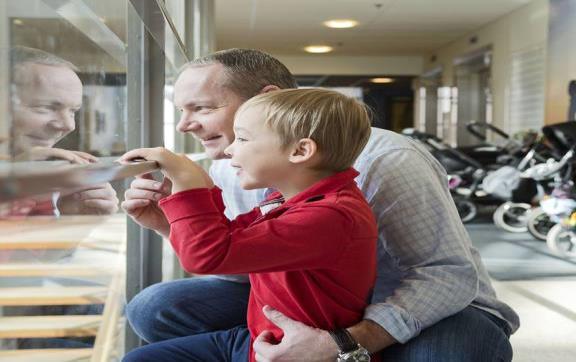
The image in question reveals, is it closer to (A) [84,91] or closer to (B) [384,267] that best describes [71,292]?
(A) [84,91]

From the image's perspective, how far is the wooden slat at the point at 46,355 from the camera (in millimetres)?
829

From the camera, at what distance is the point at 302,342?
36.3 inches

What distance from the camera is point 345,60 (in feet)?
38.9

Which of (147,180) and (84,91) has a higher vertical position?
(84,91)

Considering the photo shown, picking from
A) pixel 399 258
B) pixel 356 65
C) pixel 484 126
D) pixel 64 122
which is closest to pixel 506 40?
pixel 484 126

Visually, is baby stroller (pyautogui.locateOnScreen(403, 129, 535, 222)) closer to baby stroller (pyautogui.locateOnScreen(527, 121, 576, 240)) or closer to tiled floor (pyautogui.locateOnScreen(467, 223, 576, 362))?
tiled floor (pyautogui.locateOnScreen(467, 223, 576, 362))

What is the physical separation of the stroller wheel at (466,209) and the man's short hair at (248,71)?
533cm

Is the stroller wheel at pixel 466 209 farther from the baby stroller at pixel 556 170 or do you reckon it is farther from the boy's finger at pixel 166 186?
the boy's finger at pixel 166 186

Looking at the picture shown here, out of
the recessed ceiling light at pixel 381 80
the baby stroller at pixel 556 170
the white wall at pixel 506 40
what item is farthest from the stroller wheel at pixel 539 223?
the recessed ceiling light at pixel 381 80

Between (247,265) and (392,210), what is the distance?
290mm

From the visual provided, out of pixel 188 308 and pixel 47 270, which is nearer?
pixel 47 270

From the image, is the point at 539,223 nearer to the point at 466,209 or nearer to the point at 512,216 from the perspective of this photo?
the point at 512,216

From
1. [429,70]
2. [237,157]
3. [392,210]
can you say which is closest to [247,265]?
[237,157]

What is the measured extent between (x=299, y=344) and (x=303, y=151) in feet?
0.81
